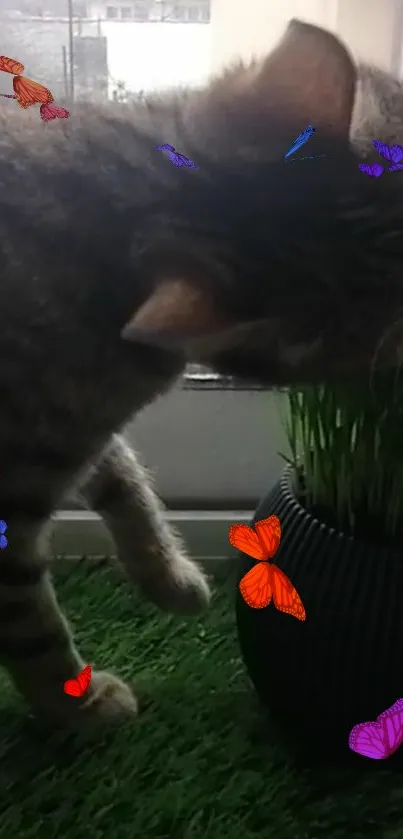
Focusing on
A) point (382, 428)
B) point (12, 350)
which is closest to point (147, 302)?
point (12, 350)

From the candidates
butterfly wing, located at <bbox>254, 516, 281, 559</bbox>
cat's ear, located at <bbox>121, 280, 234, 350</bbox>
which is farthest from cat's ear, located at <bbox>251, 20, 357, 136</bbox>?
butterfly wing, located at <bbox>254, 516, 281, 559</bbox>

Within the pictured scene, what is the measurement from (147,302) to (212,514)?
0.39 m

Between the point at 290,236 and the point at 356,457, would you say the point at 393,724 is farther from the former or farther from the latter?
the point at 290,236

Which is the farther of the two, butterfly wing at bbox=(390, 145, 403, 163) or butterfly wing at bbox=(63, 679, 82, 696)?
butterfly wing at bbox=(63, 679, 82, 696)

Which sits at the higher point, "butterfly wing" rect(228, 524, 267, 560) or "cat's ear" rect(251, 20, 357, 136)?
"cat's ear" rect(251, 20, 357, 136)

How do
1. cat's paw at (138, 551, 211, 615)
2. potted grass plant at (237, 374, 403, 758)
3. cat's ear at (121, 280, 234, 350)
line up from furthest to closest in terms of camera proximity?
cat's paw at (138, 551, 211, 615) → potted grass plant at (237, 374, 403, 758) → cat's ear at (121, 280, 234, 350)

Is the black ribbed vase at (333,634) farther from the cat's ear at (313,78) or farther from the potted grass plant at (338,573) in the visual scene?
the cat's ear at (313,78)

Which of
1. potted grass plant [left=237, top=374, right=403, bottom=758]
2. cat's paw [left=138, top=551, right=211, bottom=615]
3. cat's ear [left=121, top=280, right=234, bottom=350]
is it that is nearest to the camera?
cat's ear [left=121, top=280, right=234, bottom=350]

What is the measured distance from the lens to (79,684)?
2.24 feet

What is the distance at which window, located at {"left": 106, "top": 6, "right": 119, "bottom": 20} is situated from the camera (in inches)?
25.4

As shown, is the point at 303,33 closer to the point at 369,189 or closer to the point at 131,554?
the point at 369,189

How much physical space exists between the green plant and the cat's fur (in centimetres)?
6

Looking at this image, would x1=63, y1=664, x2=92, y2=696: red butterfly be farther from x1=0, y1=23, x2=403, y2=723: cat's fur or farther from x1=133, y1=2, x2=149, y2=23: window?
x1=133, y1=2, x2=149, y2=23: window

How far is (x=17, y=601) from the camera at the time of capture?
2.14ft
